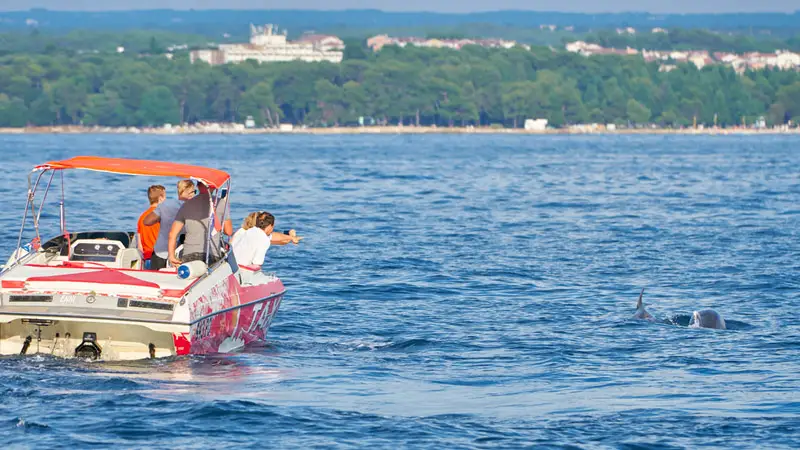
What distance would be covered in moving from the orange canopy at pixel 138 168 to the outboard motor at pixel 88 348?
7.33 ft

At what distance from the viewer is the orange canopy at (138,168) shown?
18.1 m

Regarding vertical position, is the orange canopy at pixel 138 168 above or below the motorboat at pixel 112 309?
above

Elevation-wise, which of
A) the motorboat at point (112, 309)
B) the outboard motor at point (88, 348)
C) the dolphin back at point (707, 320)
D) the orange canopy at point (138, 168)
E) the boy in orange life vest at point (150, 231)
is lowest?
the dolphin back at point (707, 320)

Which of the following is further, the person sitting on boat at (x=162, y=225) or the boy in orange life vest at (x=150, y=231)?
the boy in orange life vest at (x=150, y=231)

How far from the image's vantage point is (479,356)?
1889cm

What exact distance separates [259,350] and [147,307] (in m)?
2.62

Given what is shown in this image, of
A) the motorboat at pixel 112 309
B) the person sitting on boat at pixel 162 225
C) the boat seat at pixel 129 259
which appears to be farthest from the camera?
the person sitting on boat at pixel 162 225

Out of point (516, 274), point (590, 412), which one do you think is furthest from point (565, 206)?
point (590, 412)

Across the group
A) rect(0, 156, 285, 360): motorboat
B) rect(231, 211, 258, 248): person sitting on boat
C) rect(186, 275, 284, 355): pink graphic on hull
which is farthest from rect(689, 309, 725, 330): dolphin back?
rect(0, 156, 285, 360): motorboat

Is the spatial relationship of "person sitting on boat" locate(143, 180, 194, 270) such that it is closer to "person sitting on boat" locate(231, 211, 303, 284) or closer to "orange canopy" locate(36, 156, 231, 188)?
"orange canopy" locate(36, 156, 231, 188)

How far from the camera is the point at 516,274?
28.8 meters

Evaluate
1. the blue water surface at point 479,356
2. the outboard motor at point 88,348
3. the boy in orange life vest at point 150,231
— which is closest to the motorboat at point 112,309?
the outboard motor at point 88,348

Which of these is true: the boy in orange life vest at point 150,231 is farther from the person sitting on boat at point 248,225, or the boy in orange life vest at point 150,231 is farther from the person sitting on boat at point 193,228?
the person sitting on boat at point 248,225

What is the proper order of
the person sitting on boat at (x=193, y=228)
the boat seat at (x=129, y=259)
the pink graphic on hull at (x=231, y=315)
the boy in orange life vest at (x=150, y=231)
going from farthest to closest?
the boy in orange life vest at (x=150, y=231) → the boat seat at (x=129, y=259) → the person sitting on boat at (x=193, y=228) → the pink graphic on hull at (x=231, y=315)
